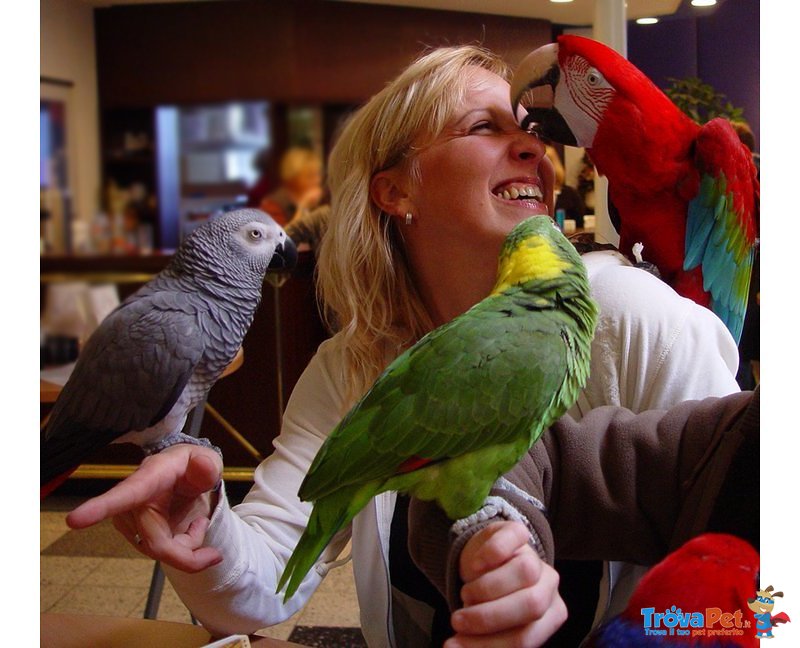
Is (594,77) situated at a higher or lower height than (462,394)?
higher

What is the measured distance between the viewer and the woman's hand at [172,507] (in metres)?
0.61

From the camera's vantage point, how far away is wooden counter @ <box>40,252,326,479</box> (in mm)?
659

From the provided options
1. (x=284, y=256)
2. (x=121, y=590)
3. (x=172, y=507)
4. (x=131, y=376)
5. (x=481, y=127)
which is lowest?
(x=121, y=590)

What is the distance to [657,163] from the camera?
63cm

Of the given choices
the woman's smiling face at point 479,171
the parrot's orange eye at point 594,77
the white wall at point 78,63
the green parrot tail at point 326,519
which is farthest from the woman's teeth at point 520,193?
the white wall at point 78,63

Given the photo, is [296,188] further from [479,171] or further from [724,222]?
[724,222]

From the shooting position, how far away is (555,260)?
52 cm

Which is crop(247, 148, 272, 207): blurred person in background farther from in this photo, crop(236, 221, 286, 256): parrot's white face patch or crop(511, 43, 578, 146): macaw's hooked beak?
crop(511, 43, 578, 146): macaw's hooked beak

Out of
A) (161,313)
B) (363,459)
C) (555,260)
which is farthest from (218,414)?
(555,260)

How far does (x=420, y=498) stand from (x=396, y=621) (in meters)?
0.23

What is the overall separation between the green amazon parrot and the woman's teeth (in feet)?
0.22
